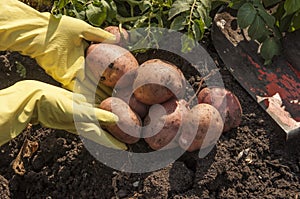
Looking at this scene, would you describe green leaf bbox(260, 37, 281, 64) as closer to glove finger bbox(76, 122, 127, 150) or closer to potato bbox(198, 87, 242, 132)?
potato bbox(198, 87, 242, 132)

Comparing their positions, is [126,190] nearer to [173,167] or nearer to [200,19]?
[173,167]

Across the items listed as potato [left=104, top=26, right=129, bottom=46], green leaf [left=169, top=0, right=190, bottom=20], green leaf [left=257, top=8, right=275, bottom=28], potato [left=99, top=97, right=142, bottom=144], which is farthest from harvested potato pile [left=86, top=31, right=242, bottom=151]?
green leaf [left=257, top=8, right=275, bottom=28]

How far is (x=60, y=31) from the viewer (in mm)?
2557

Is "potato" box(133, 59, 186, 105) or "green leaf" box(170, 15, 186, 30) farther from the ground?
"green leaf" box(170, 15, 186, 30)

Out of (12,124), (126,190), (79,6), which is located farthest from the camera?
(79,6)

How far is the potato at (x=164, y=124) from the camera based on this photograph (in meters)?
2.40

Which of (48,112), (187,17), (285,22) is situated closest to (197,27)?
(187,17)

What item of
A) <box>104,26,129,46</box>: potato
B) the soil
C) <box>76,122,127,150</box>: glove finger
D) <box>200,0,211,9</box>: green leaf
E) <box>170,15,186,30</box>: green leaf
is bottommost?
the soil

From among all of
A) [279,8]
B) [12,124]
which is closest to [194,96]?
[279,8]

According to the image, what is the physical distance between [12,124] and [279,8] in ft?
4.21

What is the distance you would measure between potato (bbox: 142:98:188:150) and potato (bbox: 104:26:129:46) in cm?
35

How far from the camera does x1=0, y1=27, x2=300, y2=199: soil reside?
244cm

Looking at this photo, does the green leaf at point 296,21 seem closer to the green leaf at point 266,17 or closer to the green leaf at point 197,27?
the green leaf at point 266,17

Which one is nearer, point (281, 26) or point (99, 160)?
point (99, 160)
